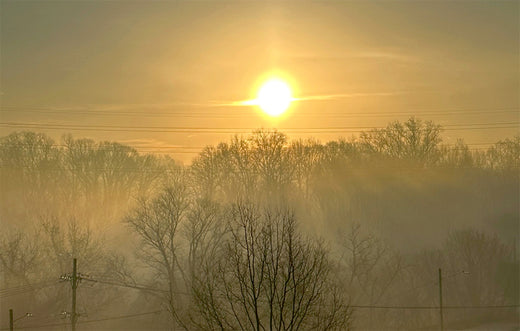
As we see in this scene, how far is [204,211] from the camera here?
174 feet

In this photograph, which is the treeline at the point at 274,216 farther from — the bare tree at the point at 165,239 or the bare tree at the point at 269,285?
the bare tree at the point at 269,285

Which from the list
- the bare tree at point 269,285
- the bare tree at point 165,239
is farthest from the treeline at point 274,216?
the bare tree at point 269,285

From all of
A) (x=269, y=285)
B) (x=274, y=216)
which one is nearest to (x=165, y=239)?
(x=274, y=216)

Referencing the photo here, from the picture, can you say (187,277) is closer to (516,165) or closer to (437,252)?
(437,252)

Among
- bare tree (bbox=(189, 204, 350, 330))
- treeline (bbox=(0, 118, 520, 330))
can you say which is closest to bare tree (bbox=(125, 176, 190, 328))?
treeline (bbox=(0, 118, 520, 330))

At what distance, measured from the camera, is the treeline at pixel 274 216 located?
46562mm

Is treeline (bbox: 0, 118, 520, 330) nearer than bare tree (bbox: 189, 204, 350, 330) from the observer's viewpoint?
No

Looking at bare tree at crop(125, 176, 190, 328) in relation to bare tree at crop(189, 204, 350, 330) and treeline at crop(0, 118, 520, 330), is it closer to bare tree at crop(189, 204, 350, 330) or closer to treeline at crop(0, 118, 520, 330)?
treeline at crop(0, 118, 520, 330)

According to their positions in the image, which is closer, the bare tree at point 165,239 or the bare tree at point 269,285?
the bare tree at point 269,285

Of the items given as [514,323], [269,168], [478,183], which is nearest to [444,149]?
[478,183]

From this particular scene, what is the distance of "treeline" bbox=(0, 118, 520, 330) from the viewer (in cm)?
4656

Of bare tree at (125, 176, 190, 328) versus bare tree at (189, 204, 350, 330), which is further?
bare tree at (125, 176, 190, 328)

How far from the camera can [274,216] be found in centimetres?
5084

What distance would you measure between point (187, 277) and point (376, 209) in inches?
996
